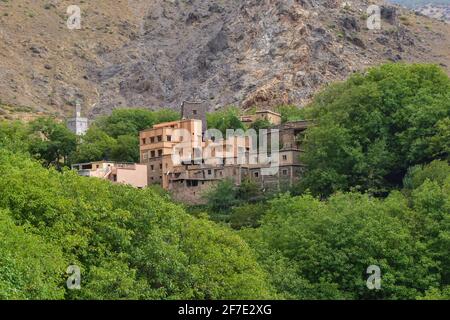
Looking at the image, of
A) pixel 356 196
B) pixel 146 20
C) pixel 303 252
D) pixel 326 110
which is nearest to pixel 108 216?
pixel 303 252

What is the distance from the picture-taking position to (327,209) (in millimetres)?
62781

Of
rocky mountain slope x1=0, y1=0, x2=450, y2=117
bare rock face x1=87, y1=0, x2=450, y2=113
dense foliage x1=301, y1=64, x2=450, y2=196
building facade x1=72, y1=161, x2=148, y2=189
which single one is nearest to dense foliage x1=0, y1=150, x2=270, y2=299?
dense foliage x1=301, y1=64, x2=450, y2=196

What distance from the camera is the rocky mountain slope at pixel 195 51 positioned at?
444 feet

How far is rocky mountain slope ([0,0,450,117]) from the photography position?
135 m

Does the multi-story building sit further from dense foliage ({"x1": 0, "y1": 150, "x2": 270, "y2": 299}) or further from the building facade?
dense foliage ({"x1": 0, "y1": 150, "x2": 270, "y2": 299})

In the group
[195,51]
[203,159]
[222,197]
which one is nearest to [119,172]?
[203,159]

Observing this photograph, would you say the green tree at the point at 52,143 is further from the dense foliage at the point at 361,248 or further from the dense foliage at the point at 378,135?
the dense foliage at the point at 361,248

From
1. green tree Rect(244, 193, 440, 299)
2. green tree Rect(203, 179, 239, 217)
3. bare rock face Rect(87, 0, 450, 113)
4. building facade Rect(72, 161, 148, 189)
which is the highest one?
bare rock face Rect(87, 0, 450, 113)

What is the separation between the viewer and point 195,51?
156 m

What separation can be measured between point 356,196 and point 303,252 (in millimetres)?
13861

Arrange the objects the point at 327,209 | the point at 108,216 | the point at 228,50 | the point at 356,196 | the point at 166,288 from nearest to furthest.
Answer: the point at 166,288, the point at 108,216, the point at 327,209, the point at 356,196, the point at 228,50

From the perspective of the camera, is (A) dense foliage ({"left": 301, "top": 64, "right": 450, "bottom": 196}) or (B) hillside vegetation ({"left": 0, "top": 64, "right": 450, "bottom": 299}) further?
(A) dense foliage ({"left": 301, "top": 64, "right": 450, "bottom": 196})

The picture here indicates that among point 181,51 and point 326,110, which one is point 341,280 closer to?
point 326,110

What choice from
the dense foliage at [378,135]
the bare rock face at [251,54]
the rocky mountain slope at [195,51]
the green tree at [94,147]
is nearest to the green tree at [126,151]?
the green tree at [94,147]
